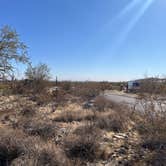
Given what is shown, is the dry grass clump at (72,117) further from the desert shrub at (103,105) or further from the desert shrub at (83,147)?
the desert shrub at (83,147)

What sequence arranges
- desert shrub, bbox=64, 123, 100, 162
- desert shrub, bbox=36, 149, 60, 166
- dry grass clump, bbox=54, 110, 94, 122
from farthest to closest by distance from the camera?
dry grass clump, bbox=54, 110, 94, 122 < desert shrub, bbox=64, 123, 100, 162 < desert shrub, bbox=36, 149, 60, 166

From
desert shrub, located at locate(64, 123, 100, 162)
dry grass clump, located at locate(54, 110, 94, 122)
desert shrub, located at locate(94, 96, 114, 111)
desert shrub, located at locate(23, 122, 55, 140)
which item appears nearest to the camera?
desert shrub, located at locate(64, 123, 100, 162)

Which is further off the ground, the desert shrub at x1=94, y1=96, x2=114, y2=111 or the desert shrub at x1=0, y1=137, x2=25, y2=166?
the desert shrub at x1=94, y1=96, x2=114, y2=111

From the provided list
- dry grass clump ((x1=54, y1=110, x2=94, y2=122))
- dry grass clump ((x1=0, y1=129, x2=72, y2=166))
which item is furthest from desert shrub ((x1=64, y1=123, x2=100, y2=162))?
dry grass clump ((x1=54, y1=110, x2=94, y2=122))

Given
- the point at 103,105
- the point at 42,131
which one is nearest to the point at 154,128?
the point at 42,131

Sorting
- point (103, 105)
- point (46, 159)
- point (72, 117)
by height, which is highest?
point (103, 105)

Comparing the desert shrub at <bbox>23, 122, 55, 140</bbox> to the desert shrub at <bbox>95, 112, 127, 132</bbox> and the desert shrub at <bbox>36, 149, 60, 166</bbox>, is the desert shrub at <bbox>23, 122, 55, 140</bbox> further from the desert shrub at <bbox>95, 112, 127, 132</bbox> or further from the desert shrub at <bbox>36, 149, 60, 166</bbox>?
the desert shrub at <bbox>95, 112, 127, 132</bbox>

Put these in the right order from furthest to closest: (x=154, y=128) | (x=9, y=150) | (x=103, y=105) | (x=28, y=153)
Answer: (x=103, y=105)
(x=154, y=128)
(x=9, y=150)
(x=28, y=153)

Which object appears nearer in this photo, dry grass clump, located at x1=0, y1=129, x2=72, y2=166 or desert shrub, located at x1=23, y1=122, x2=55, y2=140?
dry grass clump, located at x1=0, y1=129, x2=72, y2=166

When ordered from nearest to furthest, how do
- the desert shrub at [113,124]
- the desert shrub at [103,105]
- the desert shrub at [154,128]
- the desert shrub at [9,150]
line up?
1. the desert shrub at [9,150]
2. the desert shrub at [154,128]
3. the desert shrub at [113,124]
4. the desert shrub at [103,105]

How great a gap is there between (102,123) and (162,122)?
328cm

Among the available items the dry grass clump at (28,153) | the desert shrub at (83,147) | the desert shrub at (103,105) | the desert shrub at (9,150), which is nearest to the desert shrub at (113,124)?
the desert shrub at (83,147)

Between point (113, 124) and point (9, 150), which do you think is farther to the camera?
point (113, 124)

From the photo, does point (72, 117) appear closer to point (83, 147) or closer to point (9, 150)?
point (83, 147)
